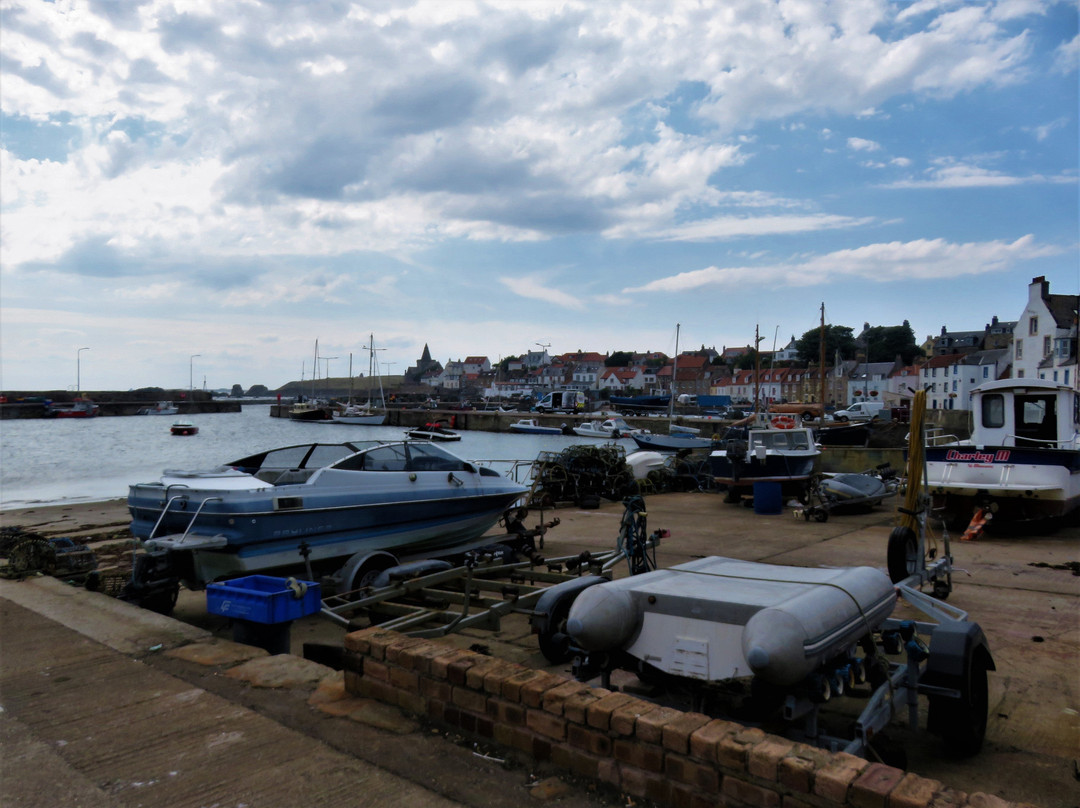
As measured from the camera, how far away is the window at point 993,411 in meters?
14.4

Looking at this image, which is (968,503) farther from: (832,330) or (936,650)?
(832,330)

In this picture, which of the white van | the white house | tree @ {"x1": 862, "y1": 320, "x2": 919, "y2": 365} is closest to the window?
the white house

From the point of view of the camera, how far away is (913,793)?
2.75 meters

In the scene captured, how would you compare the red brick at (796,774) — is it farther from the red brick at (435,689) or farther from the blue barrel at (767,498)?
the blue barrel at (767,498)

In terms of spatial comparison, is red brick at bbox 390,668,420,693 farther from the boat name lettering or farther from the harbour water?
the harbour water

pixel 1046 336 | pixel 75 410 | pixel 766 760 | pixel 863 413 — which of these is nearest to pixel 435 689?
pixel 766 760

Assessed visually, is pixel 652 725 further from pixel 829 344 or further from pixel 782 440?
pixel 829 344

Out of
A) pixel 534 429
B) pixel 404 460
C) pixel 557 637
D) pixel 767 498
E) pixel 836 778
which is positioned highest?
pixel 404 460

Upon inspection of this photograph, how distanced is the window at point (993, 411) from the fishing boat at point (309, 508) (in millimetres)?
10043

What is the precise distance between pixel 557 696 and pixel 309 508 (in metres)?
5.21

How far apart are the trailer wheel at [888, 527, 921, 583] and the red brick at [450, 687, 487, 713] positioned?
4.27 m

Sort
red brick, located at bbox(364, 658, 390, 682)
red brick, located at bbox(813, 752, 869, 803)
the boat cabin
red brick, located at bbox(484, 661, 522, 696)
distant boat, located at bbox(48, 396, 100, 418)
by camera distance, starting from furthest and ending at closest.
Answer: distant boat, located at bbox(48, 396, 100, 418) → the boat cabin → red brick, located at bbox(364, 658, 390, 682) → red brick, located at bbox(484, 661, 522, 696) → red brick, located at bbox(813, 752, 869, 803)

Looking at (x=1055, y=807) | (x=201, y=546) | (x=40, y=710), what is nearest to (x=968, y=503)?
(x=1055, y=807)

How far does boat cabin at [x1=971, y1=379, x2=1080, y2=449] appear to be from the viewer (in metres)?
13.9
